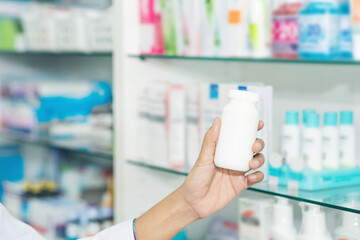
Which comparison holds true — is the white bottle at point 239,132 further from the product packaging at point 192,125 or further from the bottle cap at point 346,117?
the product packaging at point 192,125

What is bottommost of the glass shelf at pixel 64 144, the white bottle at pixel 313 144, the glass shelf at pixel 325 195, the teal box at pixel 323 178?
the glass shelf at pixel 64 144

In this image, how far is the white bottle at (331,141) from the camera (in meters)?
1.56

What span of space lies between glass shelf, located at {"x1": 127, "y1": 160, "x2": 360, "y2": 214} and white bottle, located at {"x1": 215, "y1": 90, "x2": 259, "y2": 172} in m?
0.32

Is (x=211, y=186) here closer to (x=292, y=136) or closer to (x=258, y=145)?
(x=258, y=145)

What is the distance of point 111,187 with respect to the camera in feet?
8.57

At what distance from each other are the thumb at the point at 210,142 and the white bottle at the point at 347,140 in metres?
0.47

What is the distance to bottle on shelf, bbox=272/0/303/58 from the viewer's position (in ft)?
4.95

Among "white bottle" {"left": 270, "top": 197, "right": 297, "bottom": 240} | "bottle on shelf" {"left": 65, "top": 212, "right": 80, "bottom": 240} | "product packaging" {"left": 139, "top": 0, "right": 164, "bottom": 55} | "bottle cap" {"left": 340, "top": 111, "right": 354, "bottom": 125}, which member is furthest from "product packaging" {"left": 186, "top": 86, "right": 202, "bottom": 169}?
"bottle on shelf" {"left": 65, "top": 212, "right": 80, "bottom": 240}

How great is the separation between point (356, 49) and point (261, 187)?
0.47m

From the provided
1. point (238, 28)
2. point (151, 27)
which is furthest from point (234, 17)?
point (151, 27)

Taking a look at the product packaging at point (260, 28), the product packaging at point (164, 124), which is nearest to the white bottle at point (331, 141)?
the product packaging at point (260, 28)

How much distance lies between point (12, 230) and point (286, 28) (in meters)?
0.92

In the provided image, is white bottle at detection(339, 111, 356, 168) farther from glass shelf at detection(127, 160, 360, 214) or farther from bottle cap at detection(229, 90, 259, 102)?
bottle cap at detection(229, 90, 259, 102)

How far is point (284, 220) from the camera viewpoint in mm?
1599
